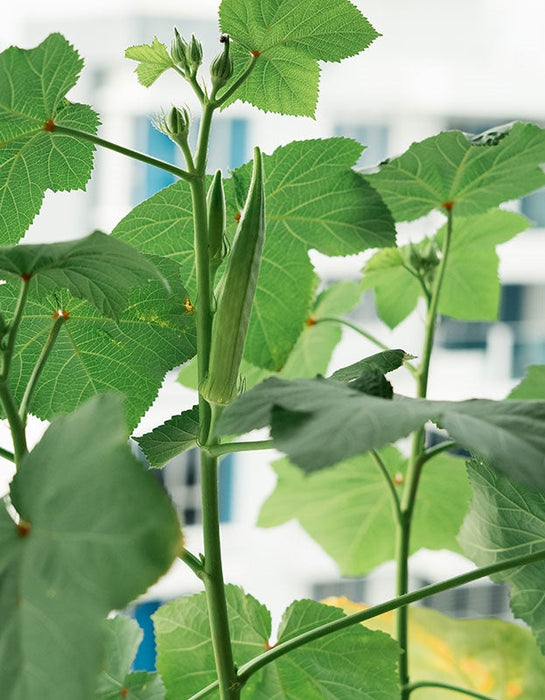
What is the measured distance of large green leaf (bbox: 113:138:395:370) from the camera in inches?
16.0

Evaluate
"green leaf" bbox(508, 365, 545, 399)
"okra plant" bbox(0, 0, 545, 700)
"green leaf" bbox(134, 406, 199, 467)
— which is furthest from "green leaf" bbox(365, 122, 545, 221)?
"green leaf" bbox(134, 406, 199, 467)

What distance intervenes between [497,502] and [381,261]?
0.22 metres

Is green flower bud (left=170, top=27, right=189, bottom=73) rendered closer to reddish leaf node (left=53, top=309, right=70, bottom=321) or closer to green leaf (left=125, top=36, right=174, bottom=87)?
green leaf (left=125, top=36, right=174, bottom=87)

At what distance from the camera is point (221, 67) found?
0.31 meters

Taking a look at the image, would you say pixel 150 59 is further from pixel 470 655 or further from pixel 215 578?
pixel 470 655

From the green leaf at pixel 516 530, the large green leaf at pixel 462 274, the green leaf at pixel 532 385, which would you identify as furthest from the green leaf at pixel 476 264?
the green leaf at pixel 516 530

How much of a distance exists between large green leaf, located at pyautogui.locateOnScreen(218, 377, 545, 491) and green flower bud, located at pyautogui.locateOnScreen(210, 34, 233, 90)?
13 cm

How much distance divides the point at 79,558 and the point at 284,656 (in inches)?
8.7

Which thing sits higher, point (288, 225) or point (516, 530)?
point (288, 225)

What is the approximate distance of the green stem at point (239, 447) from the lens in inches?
10.4

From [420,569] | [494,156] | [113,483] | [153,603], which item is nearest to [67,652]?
[113,483]

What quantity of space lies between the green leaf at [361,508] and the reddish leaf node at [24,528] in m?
0.38

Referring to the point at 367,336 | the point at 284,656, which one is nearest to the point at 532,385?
the point at 367,336

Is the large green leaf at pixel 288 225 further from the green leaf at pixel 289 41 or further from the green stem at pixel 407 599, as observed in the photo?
the green stem at pixel 407 599
